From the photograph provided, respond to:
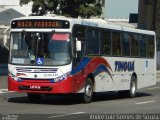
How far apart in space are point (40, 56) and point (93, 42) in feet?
7.93

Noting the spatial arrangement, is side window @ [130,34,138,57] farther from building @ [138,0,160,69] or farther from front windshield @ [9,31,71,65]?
building @ [138,0,160,69]

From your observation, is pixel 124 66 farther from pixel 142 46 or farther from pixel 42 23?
pixel 42 23

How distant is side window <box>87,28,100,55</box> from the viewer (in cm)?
2127

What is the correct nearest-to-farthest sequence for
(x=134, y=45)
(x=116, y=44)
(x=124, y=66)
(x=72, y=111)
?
(x=72, y=111)
(x=116, y=44)
(x=124, y=66)
(x=134, y=45)

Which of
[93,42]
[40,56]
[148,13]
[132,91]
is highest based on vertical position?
[93,42]

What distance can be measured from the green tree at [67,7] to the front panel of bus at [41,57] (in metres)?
35.6

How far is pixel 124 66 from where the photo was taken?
24.7 meters

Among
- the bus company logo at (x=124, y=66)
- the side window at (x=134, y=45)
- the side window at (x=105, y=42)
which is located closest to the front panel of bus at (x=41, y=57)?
the side window at (x=105, y=42)

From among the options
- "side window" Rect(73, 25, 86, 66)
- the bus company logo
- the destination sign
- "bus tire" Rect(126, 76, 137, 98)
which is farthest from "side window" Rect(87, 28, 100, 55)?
"bus tire" Rect(126, 76, 137, 98)

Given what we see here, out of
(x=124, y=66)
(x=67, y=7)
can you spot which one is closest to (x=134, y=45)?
(x=124, y=66)

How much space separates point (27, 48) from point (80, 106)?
263 centimetres

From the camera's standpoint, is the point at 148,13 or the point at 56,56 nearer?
the point at 56,56

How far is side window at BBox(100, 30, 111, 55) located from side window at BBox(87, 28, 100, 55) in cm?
42

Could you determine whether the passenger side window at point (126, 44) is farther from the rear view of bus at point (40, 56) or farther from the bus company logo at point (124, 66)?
the rear view of bus at point (40, 56)
